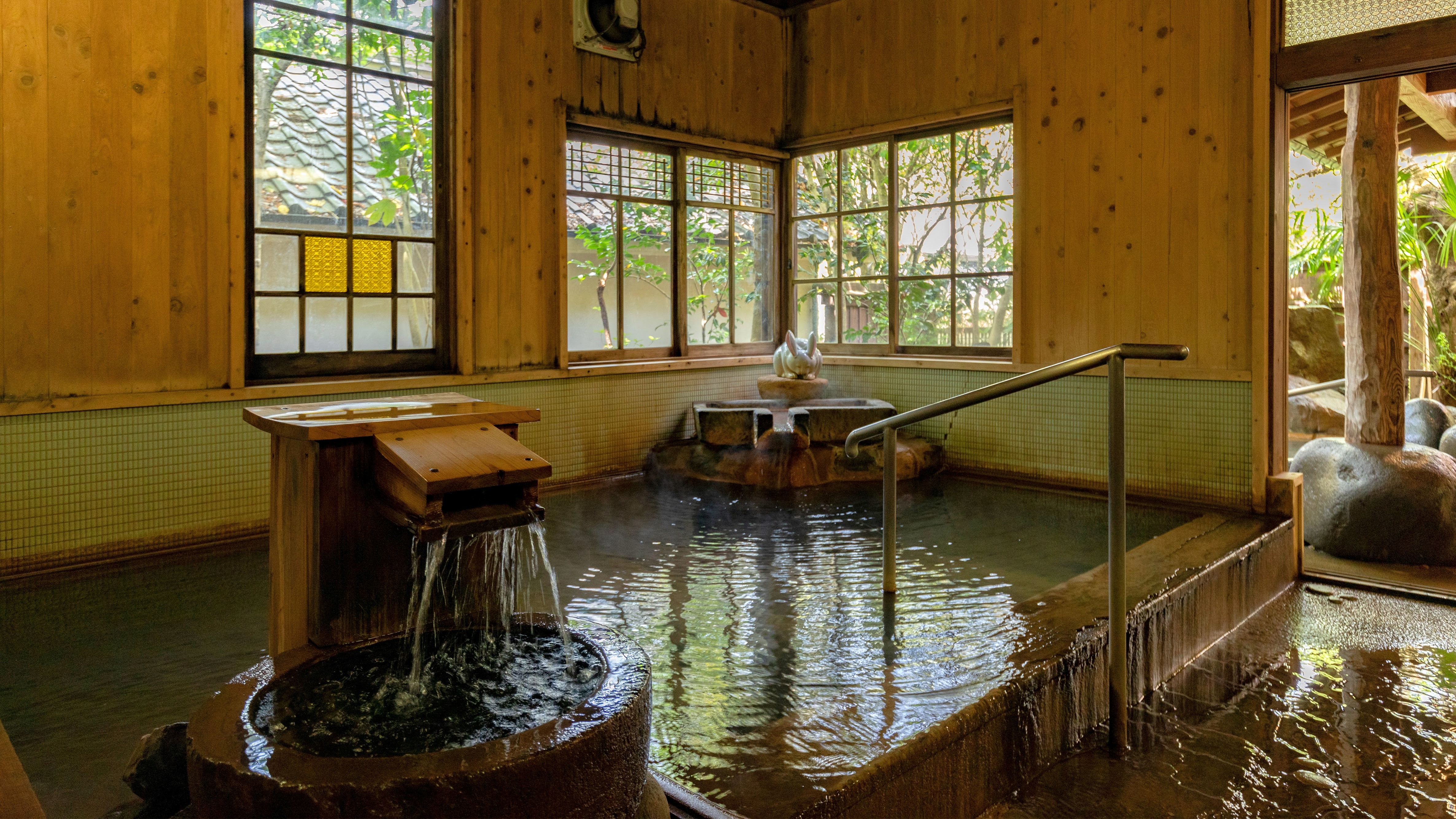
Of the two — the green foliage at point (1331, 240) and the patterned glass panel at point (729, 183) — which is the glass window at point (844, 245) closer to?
the patterned glass panel at point (729, 183)

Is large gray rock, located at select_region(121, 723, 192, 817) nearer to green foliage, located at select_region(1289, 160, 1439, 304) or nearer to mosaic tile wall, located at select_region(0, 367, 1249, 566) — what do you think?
mosaic tile wall, located at select_region(0, 367, 1249, 566)

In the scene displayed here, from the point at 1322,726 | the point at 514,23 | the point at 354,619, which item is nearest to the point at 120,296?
the point at 514,23

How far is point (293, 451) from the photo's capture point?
1827mm

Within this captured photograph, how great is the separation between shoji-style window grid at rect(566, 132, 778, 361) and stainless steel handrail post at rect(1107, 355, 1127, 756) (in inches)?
148

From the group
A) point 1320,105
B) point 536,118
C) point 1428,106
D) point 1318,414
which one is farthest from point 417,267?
point 1318,414

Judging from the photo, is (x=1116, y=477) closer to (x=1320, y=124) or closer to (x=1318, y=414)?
(x=1320, y=124)

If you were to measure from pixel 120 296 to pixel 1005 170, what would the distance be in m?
4.90

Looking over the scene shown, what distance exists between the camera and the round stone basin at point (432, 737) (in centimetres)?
127

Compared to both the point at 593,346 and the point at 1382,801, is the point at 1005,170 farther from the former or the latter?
the point at 1382,801

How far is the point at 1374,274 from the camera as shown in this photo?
497 cm

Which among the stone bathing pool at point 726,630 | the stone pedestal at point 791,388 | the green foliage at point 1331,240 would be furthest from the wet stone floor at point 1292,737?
the green foliage at point 1331,240

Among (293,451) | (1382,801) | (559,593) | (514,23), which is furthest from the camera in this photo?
(514,23)

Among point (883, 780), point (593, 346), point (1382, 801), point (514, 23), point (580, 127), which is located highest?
point (514, 23)

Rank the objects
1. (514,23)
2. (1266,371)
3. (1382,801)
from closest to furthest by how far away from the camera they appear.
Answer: (1382,801) → (1266,371) → (514,23)
